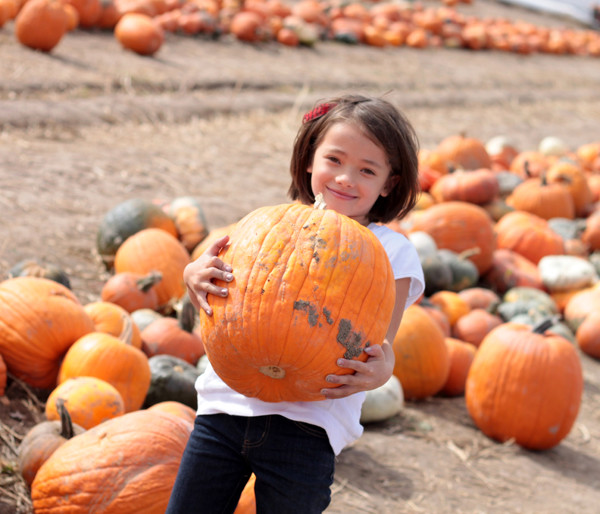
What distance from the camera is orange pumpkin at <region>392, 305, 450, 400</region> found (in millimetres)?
5281

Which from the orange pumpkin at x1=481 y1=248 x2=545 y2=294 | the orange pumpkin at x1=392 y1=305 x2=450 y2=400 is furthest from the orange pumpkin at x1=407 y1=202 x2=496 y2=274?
the orange pumpkin at x1=392 y1=305 x2=450 y2=400

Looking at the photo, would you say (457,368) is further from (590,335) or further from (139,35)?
(139,35)

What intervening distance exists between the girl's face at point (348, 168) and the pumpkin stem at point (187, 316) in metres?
2.27

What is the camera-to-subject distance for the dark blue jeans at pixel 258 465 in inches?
97.6

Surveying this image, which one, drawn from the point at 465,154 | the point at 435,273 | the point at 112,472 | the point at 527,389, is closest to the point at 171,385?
the point at 112,472

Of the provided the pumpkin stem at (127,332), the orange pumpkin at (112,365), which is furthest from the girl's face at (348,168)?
the pumpkin stem at (127,332)

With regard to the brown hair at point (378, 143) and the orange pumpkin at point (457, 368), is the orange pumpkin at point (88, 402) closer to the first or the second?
the brown hair at point (378, 143)

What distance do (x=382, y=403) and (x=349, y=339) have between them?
2.71 m

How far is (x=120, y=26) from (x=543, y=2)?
2404 centimetres

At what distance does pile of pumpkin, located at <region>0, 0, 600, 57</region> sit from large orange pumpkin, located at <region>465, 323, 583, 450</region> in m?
8.46

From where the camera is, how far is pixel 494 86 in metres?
17.4

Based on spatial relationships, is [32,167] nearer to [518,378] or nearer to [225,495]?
[518,378]

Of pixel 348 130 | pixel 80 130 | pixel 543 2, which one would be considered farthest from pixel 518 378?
pixel 543 2

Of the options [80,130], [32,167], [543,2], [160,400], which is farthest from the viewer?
[543,2]
